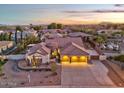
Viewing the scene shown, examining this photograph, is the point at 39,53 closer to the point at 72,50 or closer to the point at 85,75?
the point at 72,50

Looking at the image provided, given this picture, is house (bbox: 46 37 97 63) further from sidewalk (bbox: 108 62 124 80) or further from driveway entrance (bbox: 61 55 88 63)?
sidewalk (bbox: 108 62 124 80)

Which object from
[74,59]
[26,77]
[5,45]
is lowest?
[26,77]

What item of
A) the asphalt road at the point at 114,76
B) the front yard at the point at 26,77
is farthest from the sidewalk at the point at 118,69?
the front yard at the point at 26,77

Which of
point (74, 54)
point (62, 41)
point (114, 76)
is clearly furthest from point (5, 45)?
point (114, 76)

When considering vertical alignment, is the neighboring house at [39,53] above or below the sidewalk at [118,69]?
above

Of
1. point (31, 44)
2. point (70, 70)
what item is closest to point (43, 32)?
point (31, 44)

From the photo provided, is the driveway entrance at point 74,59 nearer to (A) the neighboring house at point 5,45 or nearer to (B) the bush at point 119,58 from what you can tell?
(B) the bush at point 119,58

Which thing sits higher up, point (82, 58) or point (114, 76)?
point (82, 58)

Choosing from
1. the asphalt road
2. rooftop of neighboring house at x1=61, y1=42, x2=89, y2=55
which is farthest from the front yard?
the asphalt road
